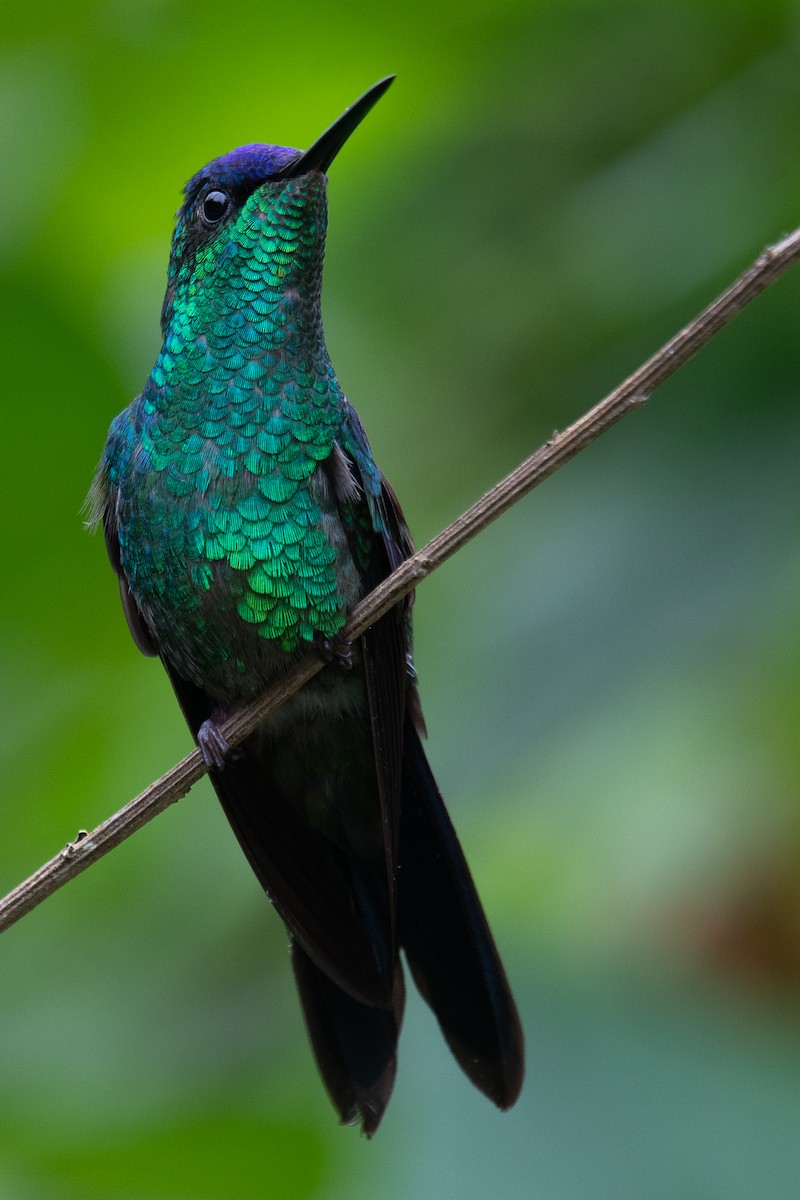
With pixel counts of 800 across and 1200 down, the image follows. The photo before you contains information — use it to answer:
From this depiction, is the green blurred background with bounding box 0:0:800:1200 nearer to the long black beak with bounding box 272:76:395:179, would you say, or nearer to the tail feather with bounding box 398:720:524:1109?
the tail feather with bounding box 398:720:524:1109

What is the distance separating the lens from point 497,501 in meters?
2.13

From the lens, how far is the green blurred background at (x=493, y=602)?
2783 millimetres

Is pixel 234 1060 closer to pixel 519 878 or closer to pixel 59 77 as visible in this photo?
pixel 519 878

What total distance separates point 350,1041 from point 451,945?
0.28 metres

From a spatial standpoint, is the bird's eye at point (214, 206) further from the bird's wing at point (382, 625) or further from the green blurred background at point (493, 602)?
the bird's wing at point (382, 625)

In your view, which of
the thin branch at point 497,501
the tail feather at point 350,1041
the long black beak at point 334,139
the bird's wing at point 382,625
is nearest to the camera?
the thin branch at point 497,501

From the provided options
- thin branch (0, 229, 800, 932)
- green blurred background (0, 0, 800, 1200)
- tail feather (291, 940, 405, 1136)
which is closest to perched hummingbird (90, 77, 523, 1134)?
tail feather (291, 940, 405, 1136)

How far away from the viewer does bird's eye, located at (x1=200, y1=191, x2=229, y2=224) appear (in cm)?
286

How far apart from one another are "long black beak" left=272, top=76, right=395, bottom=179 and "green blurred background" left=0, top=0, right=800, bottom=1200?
0.37m

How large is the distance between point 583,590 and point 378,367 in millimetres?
783

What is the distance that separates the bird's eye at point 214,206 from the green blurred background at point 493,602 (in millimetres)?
277

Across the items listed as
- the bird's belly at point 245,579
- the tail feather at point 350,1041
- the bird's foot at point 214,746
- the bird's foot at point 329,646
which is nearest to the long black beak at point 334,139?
the bird's belly at point 245,579

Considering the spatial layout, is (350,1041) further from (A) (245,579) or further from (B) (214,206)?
(B) (214,206)

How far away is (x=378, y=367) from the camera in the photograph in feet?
11.0
